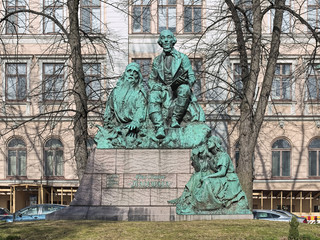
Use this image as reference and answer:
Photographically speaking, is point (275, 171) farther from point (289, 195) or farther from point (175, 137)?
point (175, 137)

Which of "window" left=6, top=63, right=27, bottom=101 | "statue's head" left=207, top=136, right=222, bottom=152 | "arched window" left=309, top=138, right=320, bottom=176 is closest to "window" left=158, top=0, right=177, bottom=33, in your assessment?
"window" left=6, top=63, right=27, bottom=101

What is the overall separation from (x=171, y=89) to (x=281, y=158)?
70.9 ft

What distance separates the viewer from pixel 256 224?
14289 millimetres

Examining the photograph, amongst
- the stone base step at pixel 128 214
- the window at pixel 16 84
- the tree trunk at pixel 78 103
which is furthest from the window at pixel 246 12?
the window at pixel 16 84

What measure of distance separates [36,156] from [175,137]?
22149mm

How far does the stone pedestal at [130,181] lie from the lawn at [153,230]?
1.15 metres

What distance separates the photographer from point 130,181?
631 inches

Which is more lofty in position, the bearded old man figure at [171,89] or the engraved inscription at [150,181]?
the bearded old man figure at [171,89]

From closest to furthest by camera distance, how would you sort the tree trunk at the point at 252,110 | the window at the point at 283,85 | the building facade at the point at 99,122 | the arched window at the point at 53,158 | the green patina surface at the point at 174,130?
the green patina surface at the point at 174,130 → the tree trunk at the point at 252,110 → the building facade at the point at 99,122 → the window at the point at 283,85 → the arched window at the point at 53,158

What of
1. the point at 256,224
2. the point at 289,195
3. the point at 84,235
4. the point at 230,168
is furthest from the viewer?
the point at 289,195

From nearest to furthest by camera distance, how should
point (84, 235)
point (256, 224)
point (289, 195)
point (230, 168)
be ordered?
1. point (84, 235)
2. point (256, 224)
3. point (230, 168)
4. point (289, 195)

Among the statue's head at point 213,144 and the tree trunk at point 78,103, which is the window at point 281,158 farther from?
the statue's head at point 213,144

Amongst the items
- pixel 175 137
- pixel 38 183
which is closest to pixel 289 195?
pixel 38 183

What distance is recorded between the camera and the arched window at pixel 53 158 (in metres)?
37.5
